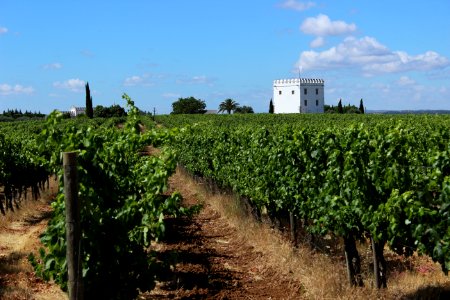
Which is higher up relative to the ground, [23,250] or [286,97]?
[286,97]

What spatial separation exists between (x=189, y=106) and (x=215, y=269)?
10909 cm

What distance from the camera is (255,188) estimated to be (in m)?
9.50

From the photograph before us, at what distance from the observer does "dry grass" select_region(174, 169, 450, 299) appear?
613 cm

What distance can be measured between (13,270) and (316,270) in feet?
14.8

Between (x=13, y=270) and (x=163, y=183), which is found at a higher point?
(x=163, y=183)

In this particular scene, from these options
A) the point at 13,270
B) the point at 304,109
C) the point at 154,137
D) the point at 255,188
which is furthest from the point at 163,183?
the point at 304,109

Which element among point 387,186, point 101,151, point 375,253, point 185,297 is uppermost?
point 101,151

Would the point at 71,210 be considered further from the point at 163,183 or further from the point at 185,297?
the point at 185,297

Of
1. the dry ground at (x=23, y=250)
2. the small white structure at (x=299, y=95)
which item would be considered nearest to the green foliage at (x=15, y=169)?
the dry ground at (x=23, y=250)

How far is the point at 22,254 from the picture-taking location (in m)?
8.60

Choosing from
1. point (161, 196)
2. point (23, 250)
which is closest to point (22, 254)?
point (23, 250)

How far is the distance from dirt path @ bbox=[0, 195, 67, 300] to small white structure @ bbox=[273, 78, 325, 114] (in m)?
97.6

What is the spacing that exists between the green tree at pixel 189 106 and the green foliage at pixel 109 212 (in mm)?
110435

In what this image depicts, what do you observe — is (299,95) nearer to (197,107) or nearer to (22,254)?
(197,107)
